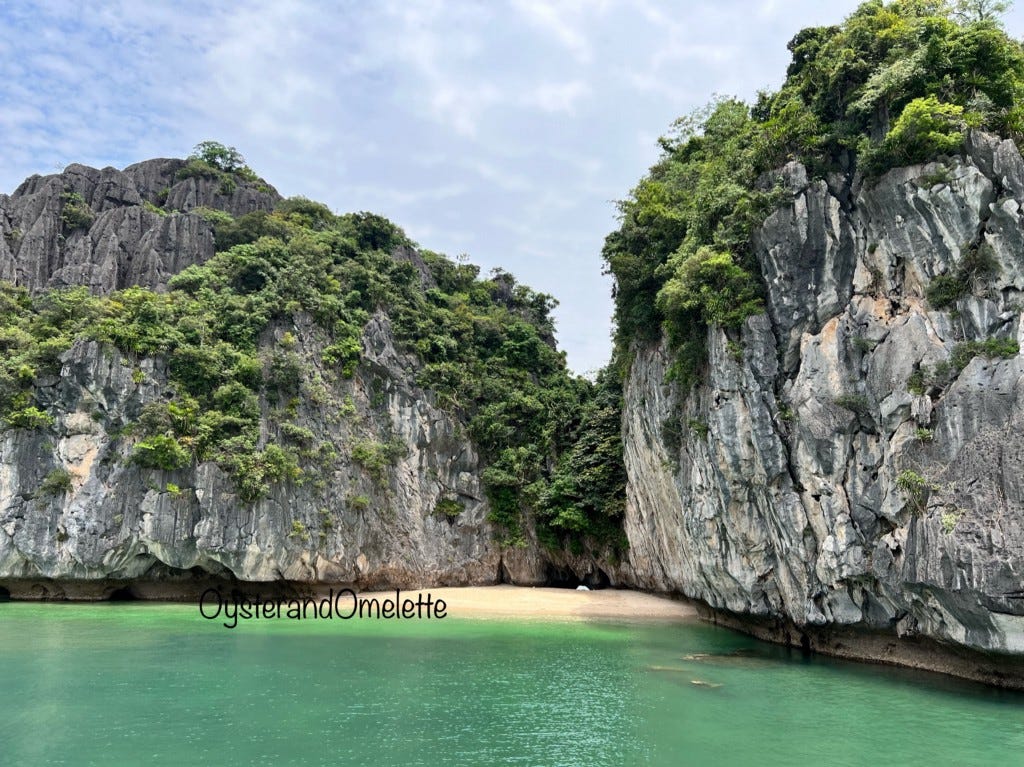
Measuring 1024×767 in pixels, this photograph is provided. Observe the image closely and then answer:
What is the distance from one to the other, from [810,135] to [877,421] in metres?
6.93

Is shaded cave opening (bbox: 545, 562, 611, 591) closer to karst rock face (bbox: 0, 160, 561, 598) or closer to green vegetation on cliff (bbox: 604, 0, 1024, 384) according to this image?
karst rock face (bbox: 0, 160, 561, 598)

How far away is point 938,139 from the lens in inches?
480

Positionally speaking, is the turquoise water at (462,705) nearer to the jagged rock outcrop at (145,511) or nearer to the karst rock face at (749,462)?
the karst rock face at (749,462)

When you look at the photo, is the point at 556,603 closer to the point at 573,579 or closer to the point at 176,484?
the point at 573,579

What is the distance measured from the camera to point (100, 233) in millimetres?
32094

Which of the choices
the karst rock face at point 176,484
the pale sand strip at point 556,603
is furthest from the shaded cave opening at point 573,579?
the pale sand strip at point 556,603

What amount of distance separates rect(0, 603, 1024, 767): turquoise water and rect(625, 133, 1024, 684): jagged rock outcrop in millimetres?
1787

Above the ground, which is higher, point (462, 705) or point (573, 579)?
point (462, 705)

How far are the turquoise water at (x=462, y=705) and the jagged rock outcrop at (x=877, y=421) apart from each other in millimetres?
1787

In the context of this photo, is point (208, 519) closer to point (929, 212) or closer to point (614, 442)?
point (614, 442)

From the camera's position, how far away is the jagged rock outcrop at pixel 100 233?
30328 mm

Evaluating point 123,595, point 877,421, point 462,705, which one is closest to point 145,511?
point 123,595

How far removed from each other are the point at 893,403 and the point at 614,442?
599 inches

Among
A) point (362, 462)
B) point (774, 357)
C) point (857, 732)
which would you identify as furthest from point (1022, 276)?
point (362, 462)
